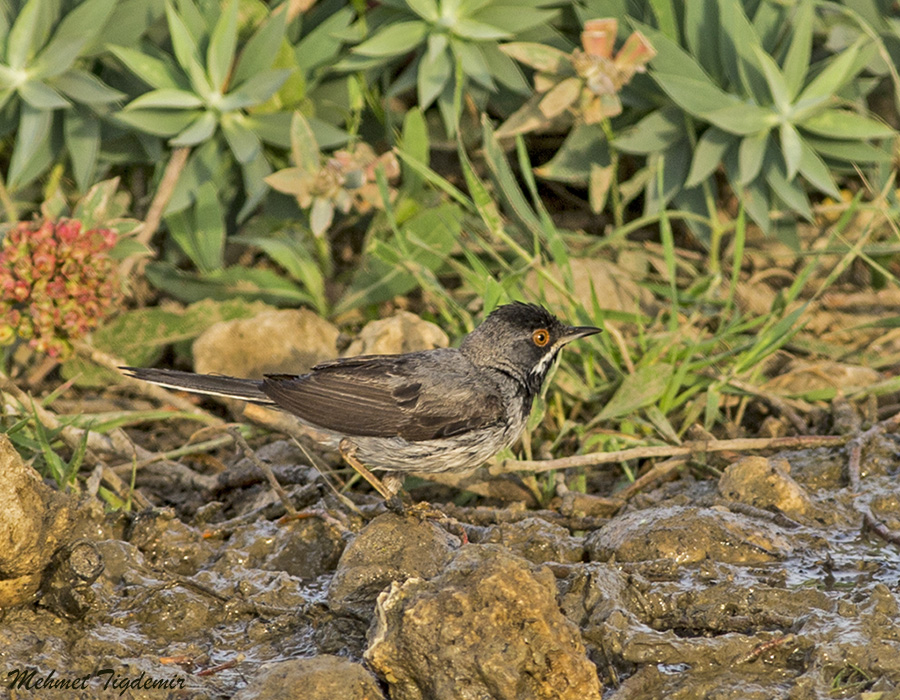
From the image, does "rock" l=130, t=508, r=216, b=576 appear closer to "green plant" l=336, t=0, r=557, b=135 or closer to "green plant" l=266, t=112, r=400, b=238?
"green plant" l=266, t=112, r=400, b=238

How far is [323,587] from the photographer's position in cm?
484

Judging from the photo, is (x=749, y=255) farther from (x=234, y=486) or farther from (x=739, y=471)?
(x=234, y=486)

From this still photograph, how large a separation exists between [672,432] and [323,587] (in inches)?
81.6

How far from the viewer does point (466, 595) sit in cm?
381

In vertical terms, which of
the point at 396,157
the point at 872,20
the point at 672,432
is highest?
the point at 872,20

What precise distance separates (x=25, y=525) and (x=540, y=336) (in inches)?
101

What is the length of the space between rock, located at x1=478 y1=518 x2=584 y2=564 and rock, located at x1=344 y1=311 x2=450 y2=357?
139 centimetres

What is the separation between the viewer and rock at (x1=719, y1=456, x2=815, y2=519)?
5160 mm

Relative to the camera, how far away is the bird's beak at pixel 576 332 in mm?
5426

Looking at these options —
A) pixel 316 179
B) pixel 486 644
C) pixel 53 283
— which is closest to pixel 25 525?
pixel 486 644

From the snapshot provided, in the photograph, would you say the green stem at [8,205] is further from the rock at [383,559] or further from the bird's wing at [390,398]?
the rock at [383,559]

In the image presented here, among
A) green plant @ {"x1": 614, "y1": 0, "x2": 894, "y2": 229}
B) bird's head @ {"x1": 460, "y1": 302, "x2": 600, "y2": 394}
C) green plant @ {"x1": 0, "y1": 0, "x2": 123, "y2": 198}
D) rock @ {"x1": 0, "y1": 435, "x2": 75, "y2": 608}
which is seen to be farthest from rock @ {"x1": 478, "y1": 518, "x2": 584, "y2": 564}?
green plant @ {"x1": 0, "y1": 0, "x2": 123, "y2": 198}

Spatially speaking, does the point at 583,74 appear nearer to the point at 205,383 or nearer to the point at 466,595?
the point at 205,383

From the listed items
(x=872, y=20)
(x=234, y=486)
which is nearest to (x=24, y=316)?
(x=234, y=486)
